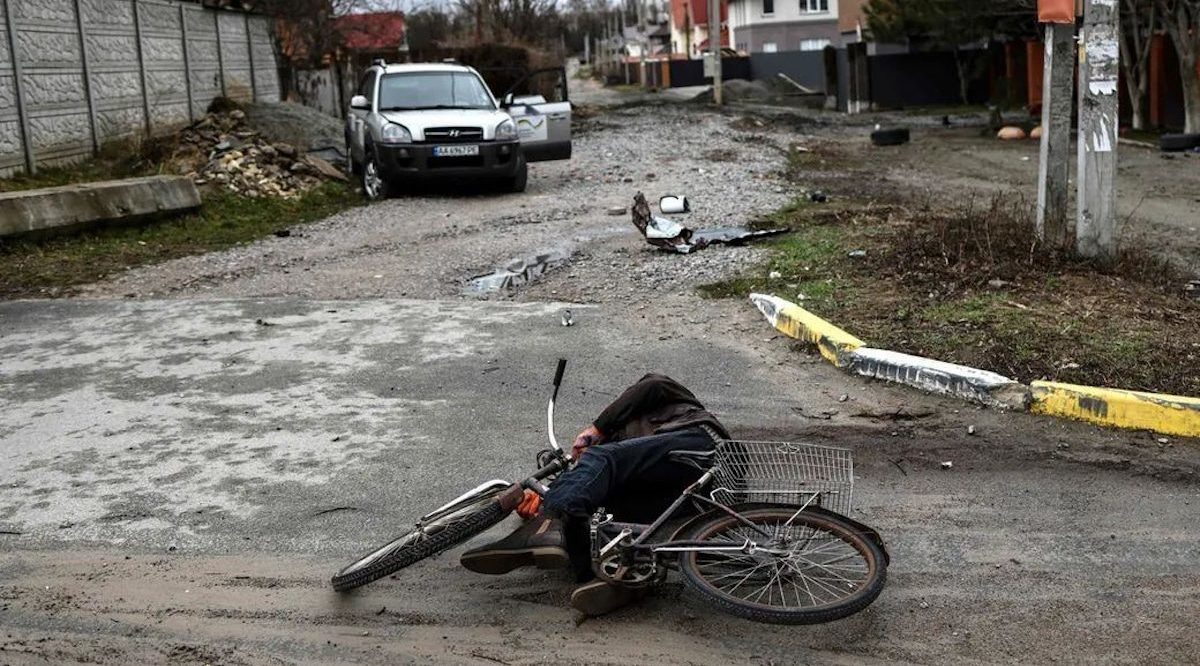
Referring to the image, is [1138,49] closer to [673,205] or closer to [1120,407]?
[673,205]

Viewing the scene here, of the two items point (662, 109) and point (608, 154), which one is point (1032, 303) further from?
point (662, 109)

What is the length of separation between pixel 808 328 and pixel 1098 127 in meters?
2.65

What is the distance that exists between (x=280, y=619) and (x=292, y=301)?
5774 mm

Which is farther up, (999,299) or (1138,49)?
(1138,49)

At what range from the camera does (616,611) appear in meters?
4.10

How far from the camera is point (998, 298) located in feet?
26.0

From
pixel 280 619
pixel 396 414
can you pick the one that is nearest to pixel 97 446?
pixel 396 414

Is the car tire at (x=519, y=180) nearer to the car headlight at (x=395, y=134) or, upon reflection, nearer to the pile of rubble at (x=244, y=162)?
the car headlight at (x=395, y=134)

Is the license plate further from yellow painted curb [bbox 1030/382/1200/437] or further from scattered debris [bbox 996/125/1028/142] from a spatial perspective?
scattered debris [bbox 996/125/1028/142]

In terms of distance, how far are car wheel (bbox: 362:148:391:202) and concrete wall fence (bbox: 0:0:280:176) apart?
12.4ft

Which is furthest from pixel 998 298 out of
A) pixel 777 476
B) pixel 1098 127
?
pixel 777 476

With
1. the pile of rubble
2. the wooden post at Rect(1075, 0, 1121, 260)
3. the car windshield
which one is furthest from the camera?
the car windshield

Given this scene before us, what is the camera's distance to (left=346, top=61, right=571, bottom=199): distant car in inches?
619

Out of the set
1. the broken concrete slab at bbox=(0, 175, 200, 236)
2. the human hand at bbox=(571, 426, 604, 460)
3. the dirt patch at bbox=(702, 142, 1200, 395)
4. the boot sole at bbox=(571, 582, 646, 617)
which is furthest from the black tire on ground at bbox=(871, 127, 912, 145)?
the boot sole at bbox=(571, 582, 646, 617)
